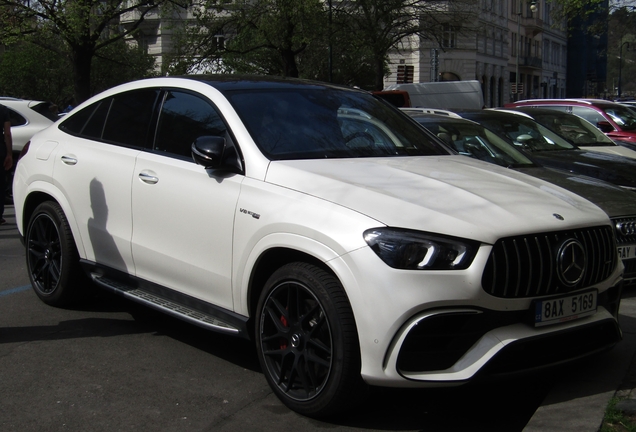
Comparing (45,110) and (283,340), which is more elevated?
(45,110)

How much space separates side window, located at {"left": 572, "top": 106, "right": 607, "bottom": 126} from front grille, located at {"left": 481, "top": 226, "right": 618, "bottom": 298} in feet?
39.7

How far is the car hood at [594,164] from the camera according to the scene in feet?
26.5

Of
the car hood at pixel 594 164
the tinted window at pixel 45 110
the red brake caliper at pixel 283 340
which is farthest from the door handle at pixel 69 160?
the tinted window at pixel 45 110

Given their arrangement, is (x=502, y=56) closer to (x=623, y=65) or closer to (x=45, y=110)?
(x=623, y=65)

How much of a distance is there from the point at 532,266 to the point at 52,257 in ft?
12.3

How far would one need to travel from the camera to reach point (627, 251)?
6.46 m

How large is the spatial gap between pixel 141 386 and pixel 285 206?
135 cm

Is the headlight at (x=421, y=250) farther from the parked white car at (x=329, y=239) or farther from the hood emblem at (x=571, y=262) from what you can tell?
the hood emblem at (x=571, y=262)

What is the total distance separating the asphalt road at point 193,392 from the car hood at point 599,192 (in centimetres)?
124

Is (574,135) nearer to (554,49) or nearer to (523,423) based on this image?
(523,423)

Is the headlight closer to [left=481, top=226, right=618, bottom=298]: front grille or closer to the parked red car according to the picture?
→ [left=481, top=226, right=618, bottom=298]: front grille

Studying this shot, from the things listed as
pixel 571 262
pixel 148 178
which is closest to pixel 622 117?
pixel 148 178

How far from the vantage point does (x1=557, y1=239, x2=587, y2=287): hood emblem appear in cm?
388

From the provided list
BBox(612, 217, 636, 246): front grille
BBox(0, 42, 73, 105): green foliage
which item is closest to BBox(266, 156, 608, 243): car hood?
BBox(612, 217, 636, 246): front grille
